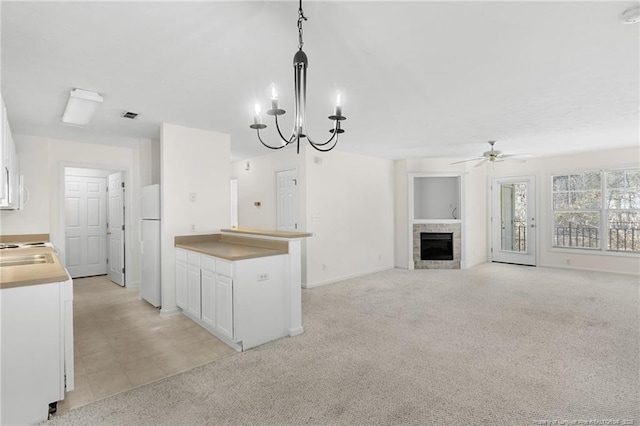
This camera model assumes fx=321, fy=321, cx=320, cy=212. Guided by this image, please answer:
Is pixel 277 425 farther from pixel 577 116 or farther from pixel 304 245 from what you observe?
pixel 577 116

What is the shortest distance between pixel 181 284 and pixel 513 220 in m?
7.38

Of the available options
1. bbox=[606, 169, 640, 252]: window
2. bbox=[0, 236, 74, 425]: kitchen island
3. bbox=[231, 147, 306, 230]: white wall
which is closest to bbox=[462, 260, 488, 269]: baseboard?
bbox=[606, 169, 640, 252]: window

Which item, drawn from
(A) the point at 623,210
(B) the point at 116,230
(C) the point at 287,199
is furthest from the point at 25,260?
(A) the point at 623,210

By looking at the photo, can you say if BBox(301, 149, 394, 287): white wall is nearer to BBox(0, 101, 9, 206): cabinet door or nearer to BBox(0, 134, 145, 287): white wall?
BBox(0, 134, 145, 287): white wall

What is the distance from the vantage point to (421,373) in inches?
101

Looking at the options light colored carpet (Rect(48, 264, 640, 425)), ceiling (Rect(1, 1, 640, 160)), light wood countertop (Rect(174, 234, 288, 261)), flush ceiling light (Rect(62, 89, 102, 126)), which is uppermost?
ceiling (Rect(1, 1, 640, 160))

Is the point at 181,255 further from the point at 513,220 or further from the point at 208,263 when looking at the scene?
the point at 513,220

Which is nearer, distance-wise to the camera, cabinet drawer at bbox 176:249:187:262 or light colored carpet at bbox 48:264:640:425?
light colored carpet at bbox 48:264:640:425

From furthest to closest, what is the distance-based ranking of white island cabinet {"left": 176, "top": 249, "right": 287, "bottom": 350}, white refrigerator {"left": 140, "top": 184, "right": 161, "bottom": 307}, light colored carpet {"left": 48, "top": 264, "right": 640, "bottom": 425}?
1. white refrigerator {"left": 140, "top": 184, "right": 161, "bottom": 307}
2. white island cabinet {"left": 176, "top": 249, "right": 287, "bottom": 350}
3. light colored carpet {"left": 48, "top": 264, "right": 640, "bottom": 425}

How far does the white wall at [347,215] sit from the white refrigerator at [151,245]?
228 centimetres

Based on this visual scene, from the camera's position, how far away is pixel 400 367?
8.75 feet

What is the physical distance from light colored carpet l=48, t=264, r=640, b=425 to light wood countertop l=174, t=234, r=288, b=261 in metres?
0.90

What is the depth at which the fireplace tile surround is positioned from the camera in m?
7.04

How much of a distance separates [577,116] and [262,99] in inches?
150
